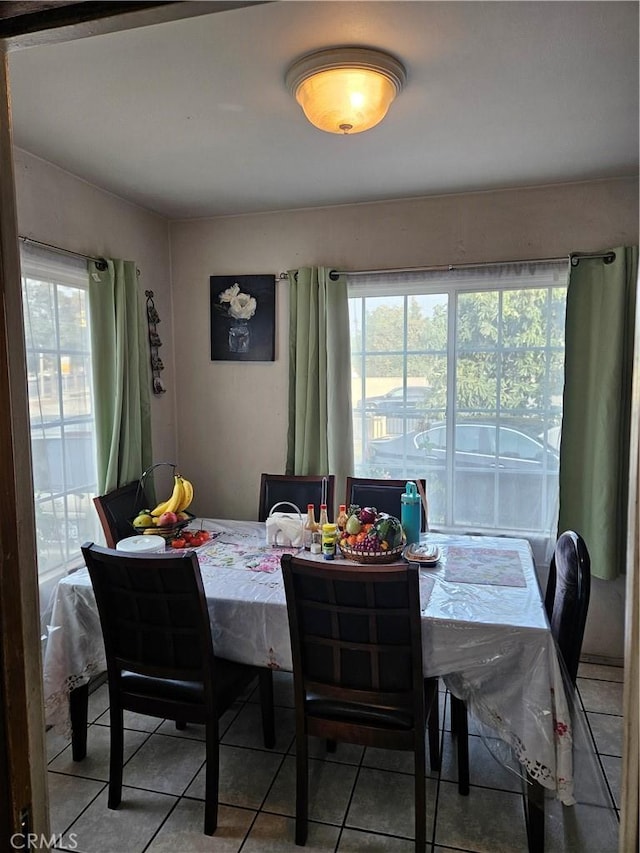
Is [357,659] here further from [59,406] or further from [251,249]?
[251,249]

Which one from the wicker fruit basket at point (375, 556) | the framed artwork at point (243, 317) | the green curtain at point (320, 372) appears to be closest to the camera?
the wicker fruit basket at point (375, 556)

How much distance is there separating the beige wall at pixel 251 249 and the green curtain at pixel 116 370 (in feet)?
0.66

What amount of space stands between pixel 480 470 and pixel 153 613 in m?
1.95

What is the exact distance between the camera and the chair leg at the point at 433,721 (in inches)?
78.2

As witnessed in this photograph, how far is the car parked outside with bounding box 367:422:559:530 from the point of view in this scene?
10.1 ft

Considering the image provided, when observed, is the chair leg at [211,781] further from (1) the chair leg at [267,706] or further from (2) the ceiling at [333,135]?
(2) the ceiling at [333,135]

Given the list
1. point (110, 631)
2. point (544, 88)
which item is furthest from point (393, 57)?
point (110, 631)

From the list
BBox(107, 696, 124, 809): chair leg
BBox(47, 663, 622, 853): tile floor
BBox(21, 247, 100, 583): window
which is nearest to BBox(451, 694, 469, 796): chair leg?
BBox(47, 663, 622, 853): tile floor

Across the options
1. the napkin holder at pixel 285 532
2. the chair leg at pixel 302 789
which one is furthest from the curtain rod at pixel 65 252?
the chair leg at pixel 302 789

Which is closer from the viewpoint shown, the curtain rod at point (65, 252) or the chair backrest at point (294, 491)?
the curtain rod at point (65, 252)

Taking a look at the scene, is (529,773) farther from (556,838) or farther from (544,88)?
(544,88)

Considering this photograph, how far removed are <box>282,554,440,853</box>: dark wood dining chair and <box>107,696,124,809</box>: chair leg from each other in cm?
64

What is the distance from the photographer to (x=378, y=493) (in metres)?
2.82

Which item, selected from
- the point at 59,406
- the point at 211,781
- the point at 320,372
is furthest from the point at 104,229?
the point at 211,781
